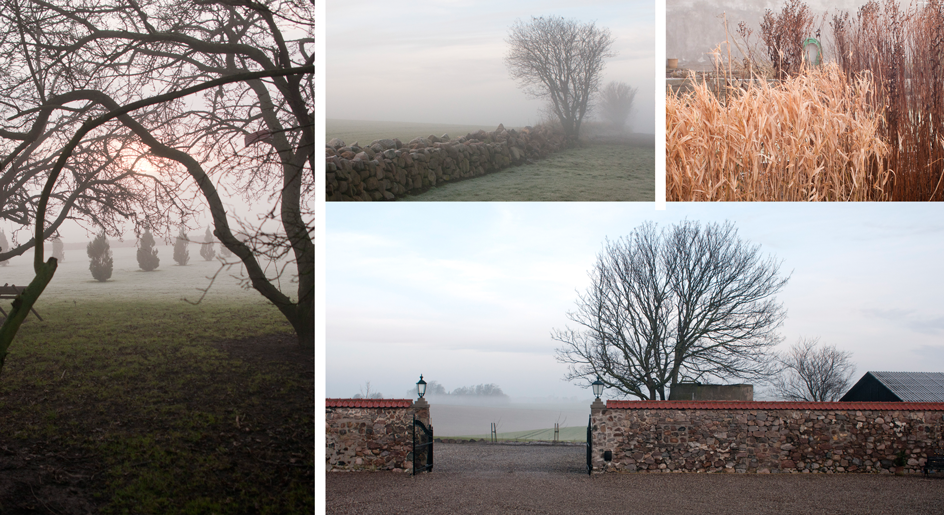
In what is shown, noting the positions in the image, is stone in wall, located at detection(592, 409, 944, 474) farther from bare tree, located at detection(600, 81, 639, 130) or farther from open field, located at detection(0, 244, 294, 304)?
open field, located at detection(0, 244, 294, 304)

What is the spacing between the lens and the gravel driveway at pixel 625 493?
4781mm

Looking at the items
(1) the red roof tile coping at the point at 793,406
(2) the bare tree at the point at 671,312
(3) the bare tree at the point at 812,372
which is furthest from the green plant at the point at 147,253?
(3) the bare tree at the point at 812,372

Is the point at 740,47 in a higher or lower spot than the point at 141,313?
higher

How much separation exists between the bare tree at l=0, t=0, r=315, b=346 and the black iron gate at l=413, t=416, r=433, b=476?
2.90 meters

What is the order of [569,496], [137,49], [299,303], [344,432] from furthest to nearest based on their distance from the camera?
[344,432]
[569,496]
[299,303]
[137,49]

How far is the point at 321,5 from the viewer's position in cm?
352

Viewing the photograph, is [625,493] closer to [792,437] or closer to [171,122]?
[792,437]

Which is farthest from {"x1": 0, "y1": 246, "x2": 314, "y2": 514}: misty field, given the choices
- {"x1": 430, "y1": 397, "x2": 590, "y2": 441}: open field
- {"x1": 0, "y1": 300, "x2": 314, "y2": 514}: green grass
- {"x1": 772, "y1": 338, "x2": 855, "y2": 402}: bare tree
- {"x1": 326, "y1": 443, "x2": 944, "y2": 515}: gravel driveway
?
{"x1": 772, "y1": 338, "x2": 855, "y2": 402}: bare tree

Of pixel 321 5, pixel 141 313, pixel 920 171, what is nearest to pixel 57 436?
pixel 141 313

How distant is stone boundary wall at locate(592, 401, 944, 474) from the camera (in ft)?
19.2

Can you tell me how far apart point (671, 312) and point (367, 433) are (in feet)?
17.2

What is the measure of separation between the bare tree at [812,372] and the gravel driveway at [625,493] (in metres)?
1.86

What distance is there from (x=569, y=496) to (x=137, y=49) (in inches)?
192

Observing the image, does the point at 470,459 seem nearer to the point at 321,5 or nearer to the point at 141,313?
the point at 141,313
